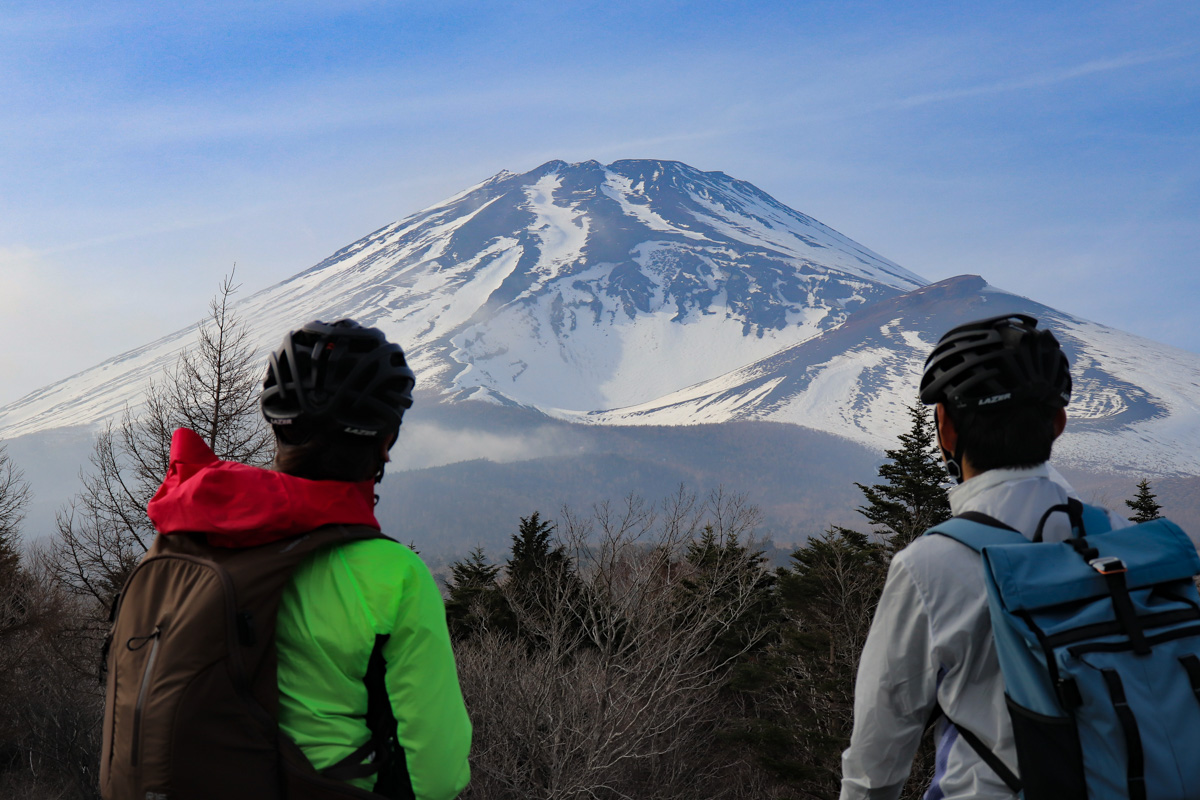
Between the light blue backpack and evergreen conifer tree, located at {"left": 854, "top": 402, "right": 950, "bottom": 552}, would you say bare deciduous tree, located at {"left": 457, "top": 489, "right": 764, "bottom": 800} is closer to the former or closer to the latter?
evergreen conifer tree, located at {"left": 854, "top": 402, "right": 950, "bottom": 552}

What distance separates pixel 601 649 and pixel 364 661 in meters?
17.6

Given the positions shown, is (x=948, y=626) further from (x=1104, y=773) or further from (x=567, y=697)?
(x=567, y=697)

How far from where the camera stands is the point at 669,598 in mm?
20906

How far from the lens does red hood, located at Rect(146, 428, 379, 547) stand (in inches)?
78.4

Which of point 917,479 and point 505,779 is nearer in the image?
point 505,779

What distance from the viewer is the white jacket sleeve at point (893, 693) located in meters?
1.96

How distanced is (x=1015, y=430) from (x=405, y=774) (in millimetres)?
1787

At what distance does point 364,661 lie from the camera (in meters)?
2.02

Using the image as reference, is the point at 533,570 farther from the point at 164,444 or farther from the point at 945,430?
the point at 945,430

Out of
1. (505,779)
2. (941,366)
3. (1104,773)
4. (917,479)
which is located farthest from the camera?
(917,479)

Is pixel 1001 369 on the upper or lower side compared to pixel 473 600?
upper

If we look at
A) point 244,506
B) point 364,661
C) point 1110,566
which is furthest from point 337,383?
point 1110,566

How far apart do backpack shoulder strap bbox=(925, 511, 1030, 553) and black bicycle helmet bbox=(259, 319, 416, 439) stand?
4.77 feet

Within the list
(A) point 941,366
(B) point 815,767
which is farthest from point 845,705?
(A) point 941,366
